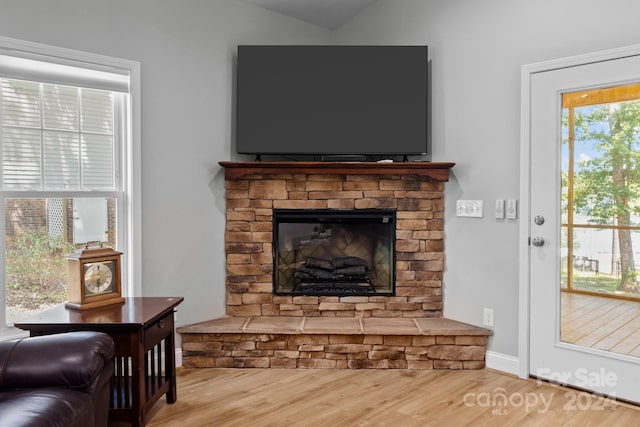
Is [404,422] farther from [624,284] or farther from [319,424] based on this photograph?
[624,284]

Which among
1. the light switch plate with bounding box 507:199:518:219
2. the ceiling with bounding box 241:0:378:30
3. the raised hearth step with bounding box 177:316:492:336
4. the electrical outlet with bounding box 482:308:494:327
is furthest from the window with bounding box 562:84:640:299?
the ceiling with bounding box 241:0:378:30

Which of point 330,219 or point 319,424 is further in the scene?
point 330,219

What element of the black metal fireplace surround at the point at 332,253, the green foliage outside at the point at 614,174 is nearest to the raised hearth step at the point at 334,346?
the black metal fireplace surround at the point at 332,253

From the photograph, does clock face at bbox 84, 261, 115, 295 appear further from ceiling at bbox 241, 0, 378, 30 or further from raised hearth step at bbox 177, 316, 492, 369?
ceiling at bbox 241, 0, 378, 30

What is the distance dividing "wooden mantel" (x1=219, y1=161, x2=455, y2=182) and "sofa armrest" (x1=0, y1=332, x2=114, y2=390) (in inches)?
68.3

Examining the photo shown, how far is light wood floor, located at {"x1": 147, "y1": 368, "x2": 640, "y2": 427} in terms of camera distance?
236cm

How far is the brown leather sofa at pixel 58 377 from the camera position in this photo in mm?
1539

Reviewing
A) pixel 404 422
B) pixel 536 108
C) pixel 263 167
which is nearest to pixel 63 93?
pixel 263 167

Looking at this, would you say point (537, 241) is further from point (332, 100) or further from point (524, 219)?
point (332, 100)

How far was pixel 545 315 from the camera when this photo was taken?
284cm

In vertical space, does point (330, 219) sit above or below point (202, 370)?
above

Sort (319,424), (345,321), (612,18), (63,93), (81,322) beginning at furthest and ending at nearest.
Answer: (345,321), (63,93), (612,18), (319,424), (81,322)

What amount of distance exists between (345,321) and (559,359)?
1.37 m

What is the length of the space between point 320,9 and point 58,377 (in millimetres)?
3139
